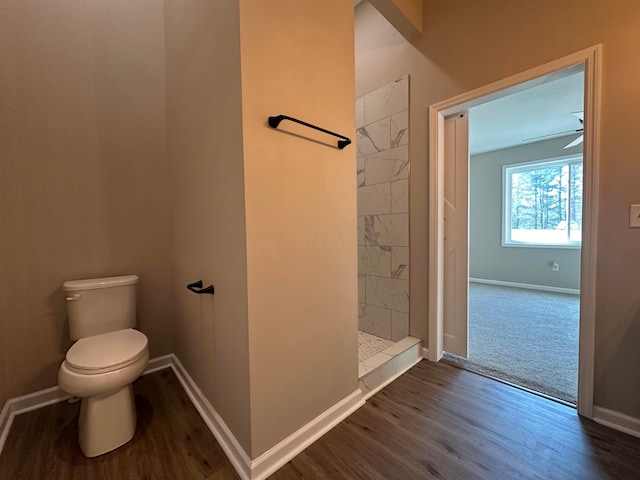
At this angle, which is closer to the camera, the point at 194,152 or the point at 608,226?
the point at 608,226

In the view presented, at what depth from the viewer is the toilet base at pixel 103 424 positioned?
1270 mm

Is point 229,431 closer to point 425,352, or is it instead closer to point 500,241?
point 425,352

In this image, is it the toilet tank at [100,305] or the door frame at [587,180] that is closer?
the door frame at [587,180]

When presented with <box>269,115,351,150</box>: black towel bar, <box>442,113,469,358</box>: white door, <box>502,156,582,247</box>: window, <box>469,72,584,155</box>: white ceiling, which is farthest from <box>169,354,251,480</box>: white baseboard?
<box>502,156,582,247</box>: window

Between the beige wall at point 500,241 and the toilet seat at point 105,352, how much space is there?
531cm

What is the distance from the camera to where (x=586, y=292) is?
4.79ft

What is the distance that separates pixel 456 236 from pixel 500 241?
3875mm

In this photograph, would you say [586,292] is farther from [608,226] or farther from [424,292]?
[424,292]

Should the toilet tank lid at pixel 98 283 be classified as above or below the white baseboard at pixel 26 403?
above

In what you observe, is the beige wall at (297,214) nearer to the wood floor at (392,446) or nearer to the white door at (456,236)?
the wood floor at (392,446)

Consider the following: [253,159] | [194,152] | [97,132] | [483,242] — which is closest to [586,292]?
[253,159]

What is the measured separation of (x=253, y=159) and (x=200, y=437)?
142cm

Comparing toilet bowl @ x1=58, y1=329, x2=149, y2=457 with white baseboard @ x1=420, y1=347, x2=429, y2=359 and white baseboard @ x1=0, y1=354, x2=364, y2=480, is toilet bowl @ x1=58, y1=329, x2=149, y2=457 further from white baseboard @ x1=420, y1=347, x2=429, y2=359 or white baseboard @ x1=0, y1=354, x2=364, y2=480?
white baseboard @ x1=420, y1=347, x2=429, y2=359

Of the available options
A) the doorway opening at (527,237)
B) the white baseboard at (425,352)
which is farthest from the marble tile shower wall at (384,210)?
the doorway opening at (527,237)
